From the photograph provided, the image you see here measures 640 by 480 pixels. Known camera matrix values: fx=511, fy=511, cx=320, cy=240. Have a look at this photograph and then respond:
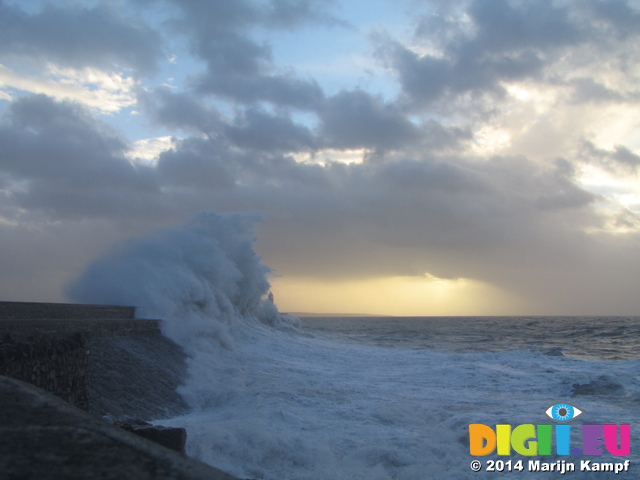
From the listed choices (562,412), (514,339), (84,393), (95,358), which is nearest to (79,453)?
(84,393)

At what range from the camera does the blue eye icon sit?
9.25 metres

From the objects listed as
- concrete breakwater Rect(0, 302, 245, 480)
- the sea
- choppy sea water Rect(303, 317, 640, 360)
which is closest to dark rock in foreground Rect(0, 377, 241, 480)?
concrete breakwater Rect(0, 302, 245, 480)

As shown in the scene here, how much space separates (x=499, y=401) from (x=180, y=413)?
6765 millimetres

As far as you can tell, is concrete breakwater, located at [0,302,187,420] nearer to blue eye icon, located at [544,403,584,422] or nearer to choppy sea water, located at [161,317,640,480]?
choppy sea water, located at [161,317,640,480]

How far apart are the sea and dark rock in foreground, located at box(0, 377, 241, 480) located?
163 inches

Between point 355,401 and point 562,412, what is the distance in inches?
158

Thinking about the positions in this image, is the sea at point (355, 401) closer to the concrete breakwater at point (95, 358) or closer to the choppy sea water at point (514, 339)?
the concrete breakwater at point (95, 358)

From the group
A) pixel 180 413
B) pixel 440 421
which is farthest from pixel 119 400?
pixel 440 421

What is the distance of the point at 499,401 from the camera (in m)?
11.2

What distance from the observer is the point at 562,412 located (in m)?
9.84

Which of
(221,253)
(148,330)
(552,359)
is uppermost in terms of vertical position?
(221,253)

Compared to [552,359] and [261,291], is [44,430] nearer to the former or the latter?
[552,359]

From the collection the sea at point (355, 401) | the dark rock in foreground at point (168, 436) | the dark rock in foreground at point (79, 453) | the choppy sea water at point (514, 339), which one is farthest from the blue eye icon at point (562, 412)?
the choppy sea water at point (514, 339)

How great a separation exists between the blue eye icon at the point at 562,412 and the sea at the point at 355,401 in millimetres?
117
